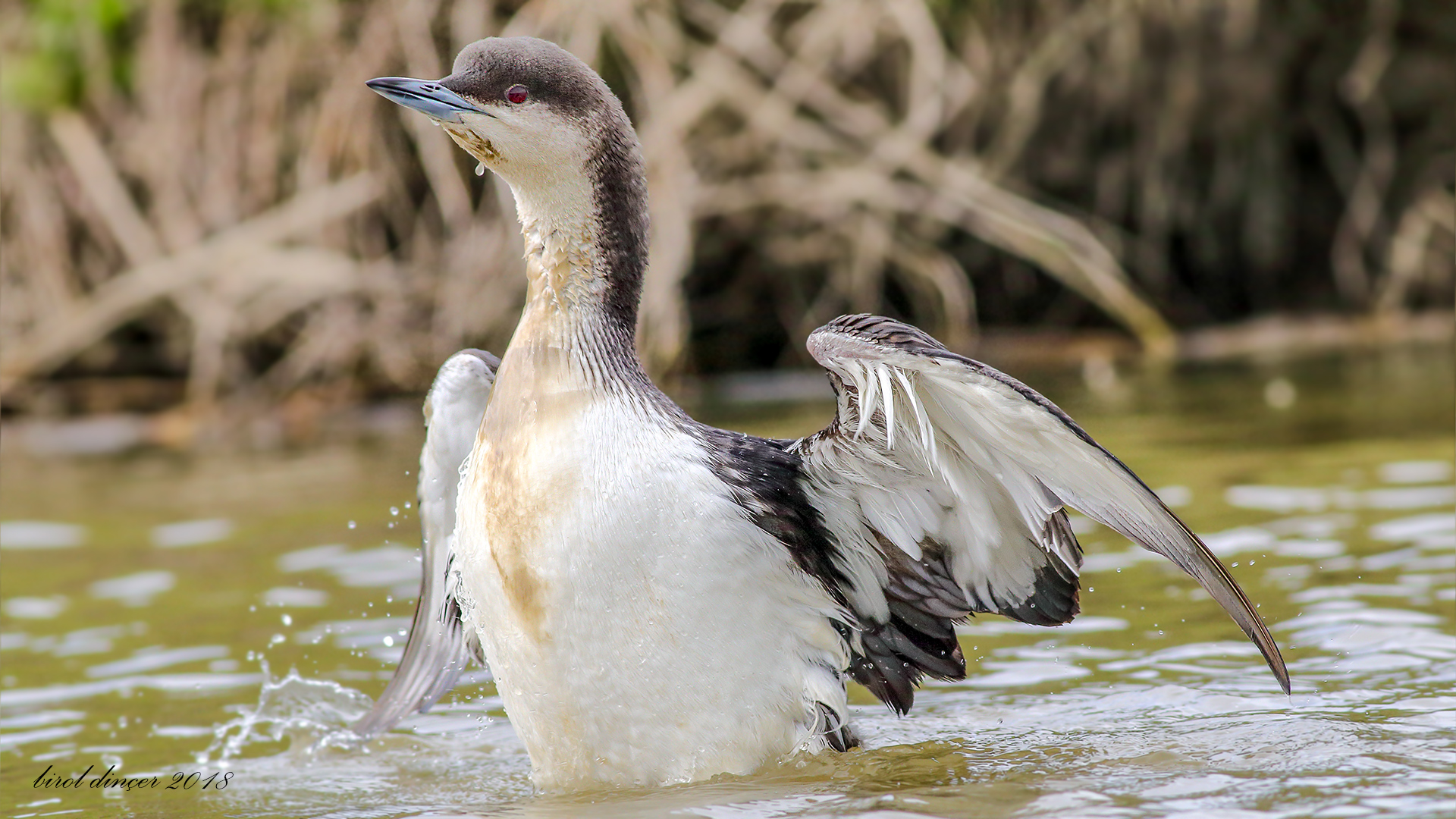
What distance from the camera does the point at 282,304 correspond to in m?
11.3

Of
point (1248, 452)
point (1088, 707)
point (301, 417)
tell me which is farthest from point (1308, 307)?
point (1088, 707)

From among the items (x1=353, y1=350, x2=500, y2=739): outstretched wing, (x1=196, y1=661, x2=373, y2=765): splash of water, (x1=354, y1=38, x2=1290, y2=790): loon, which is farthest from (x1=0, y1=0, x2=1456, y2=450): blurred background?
(x1=354, y1=38, x2=1290, y2=790): loon

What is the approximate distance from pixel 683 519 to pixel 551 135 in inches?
36.6

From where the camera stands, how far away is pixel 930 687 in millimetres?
4645

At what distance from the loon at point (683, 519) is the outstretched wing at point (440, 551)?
15.9 inches

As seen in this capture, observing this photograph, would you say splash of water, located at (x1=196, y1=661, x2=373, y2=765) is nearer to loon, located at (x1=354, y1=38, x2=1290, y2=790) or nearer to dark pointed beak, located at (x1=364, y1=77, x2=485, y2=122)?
loon, located at (x1=354, y1=38, x2=1290, y2=790)

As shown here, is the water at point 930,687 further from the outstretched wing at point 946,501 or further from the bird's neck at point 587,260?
the bird's neck at point 587,260

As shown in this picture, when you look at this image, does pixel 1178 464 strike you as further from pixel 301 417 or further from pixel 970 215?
pixel 301 417

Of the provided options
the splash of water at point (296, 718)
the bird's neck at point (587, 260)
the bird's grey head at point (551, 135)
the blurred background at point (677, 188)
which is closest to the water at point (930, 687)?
the splash of water at point (296, 718)

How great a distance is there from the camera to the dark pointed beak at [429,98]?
374cm

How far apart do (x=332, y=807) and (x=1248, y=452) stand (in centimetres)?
503

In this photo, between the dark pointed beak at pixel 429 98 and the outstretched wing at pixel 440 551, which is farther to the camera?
the outstretched wing at pixel 440 551

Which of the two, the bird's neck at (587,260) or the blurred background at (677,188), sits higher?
the blurred background at (677,188)

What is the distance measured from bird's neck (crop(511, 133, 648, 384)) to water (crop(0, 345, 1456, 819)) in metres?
1.01
